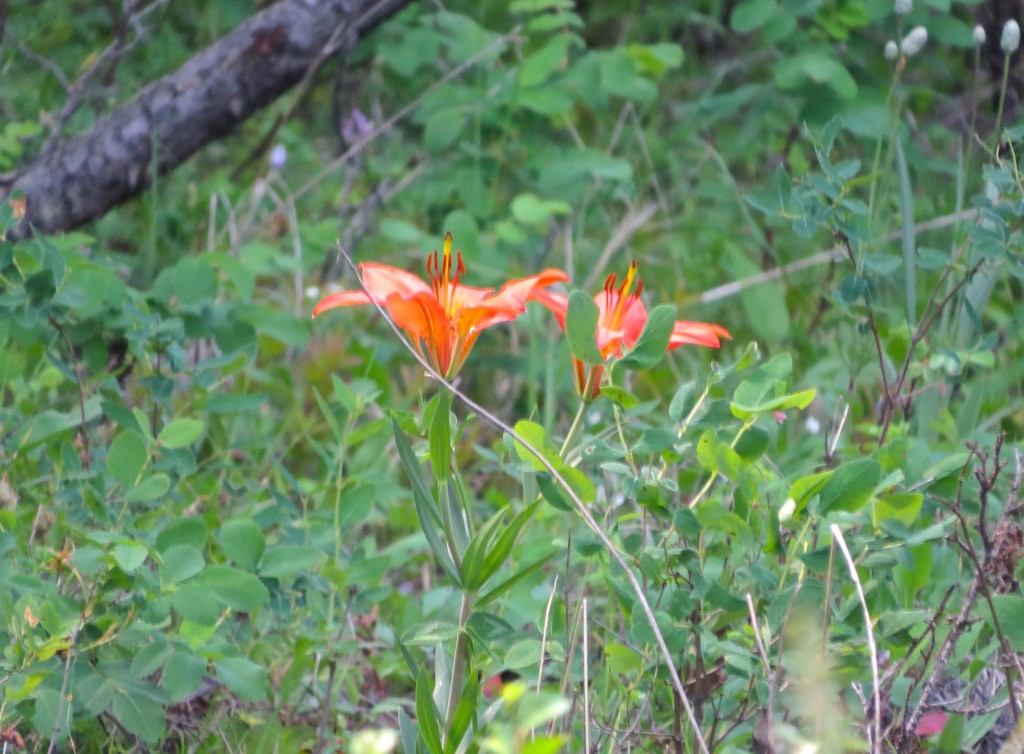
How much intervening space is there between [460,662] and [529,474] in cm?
23

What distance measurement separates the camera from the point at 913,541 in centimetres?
127

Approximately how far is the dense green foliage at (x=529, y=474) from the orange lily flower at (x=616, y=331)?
0.03 m

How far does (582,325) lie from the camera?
119cm

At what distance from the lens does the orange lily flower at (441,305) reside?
1.21m

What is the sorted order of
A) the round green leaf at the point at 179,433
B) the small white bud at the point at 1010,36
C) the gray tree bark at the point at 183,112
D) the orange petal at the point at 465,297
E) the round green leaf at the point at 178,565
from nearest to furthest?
1. the orange petal at the point at 465,297
2. the round green leaf at the point at 178,565
3. the round green leaf at the point at 179,433
4. the small white bud at the point at 1010,36
5. the gray tree bark at the point at 183,112

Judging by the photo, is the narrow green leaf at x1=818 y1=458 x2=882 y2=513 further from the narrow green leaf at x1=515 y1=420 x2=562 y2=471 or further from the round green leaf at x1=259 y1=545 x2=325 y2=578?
the round green leaf at x1=259 y1=545 x2=325 y2=578

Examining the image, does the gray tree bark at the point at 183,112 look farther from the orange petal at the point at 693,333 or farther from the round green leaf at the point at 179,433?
the orange petal at the point at 693,333

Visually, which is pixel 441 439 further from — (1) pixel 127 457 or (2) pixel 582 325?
(1) pixel 127 457

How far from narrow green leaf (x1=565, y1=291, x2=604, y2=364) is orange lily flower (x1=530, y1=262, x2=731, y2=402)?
0.12 feet

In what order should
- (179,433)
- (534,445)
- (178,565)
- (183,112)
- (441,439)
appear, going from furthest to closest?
(183,112) < (179,433) < (178,565) < (534,445) < (441,439)

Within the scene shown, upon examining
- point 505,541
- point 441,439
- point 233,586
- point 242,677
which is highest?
point 441,439

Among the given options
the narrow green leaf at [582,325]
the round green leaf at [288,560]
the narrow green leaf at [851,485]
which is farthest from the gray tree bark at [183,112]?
the narrow green leaf at [851,485]

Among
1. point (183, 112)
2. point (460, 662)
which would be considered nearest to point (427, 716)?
point (460, 662)

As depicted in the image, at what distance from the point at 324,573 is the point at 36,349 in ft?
3.23
